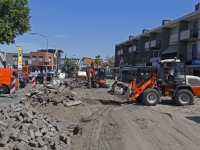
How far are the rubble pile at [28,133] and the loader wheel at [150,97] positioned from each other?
687cm

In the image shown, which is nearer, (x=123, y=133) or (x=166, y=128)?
(x=123, y=133)

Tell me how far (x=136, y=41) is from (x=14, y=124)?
204ft

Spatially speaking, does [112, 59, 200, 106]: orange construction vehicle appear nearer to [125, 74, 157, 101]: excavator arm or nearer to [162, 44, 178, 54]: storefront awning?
[125, 74, 157, 101]: excavator arm

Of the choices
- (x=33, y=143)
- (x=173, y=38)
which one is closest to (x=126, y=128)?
(x=33, y=143)

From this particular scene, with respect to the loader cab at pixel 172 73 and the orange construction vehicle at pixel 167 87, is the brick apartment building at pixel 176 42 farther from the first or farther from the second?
the loader cab at pixel 172 73

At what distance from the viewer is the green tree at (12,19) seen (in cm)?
2325

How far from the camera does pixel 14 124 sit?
7.71 m

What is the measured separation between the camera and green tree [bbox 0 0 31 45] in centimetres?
2325

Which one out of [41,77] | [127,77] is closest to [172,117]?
[41,77]

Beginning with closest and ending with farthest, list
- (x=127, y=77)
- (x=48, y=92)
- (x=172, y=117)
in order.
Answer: (x=172, y=117) → (x=48, y=92) → (x=127, y=77)

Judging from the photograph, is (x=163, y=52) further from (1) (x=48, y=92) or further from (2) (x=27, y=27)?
(1) (x=48, y=92)

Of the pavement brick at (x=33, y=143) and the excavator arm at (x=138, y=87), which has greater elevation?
the excavator arm at (x=138, y=87)

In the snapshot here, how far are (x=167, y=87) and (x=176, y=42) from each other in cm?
2891

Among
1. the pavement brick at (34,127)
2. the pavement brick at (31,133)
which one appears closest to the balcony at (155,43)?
the pavement brick at (34,127)
